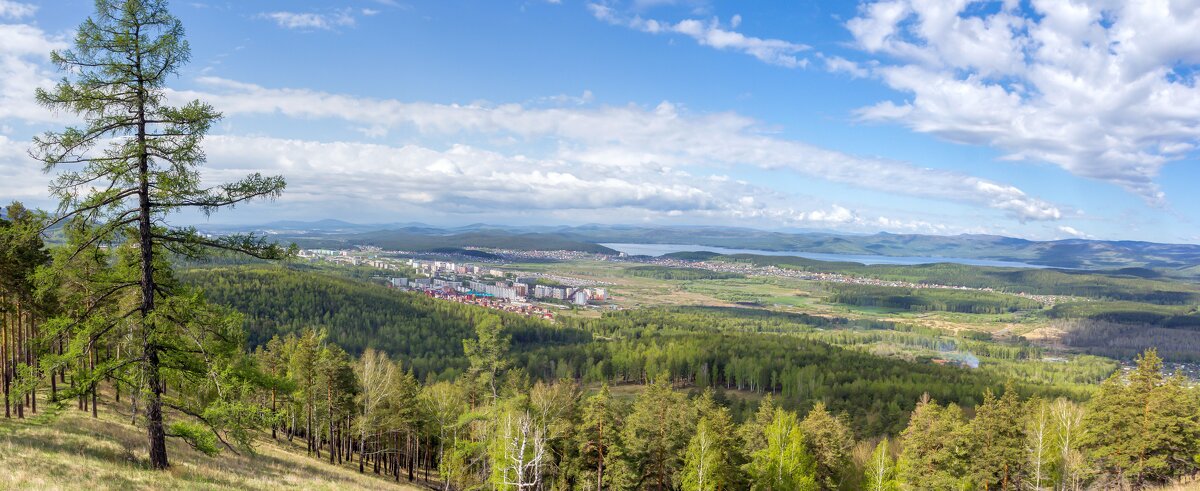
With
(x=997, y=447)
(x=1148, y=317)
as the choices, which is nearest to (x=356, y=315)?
(x=997, y=447)

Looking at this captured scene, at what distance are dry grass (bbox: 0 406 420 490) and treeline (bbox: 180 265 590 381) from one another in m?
73.1

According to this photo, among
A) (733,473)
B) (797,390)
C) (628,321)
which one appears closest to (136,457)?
(733,473)

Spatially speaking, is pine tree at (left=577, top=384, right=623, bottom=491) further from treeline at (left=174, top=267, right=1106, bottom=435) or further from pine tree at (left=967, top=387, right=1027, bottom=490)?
treeline at (left=174, top=267, right=1106, bottom=435)

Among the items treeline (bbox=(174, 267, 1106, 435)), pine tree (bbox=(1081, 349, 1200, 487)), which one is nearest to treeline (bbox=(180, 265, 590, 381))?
treeline (bbox=(174, 267, 1106, 435))

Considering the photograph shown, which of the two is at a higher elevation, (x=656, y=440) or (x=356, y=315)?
(x=656, y=440)

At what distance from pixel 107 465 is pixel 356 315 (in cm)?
11651

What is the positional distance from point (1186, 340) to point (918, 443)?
198 m

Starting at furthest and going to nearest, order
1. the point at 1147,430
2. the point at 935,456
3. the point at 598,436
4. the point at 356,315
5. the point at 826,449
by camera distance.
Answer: the point at 356,315 < the point at 826,449 < the point at 598,436 < the point at 935,456 < the point at 1147,430

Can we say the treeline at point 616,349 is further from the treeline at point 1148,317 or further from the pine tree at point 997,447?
the treeline at point 1148,317

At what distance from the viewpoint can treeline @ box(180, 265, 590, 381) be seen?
350 feet

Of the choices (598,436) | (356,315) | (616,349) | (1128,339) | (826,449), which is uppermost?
(598,436)

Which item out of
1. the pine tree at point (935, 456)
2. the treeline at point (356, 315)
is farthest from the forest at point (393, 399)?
the treeline at point (356, 315)

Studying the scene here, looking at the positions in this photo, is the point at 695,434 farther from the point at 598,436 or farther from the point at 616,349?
the point at 616,349

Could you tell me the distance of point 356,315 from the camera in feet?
401
